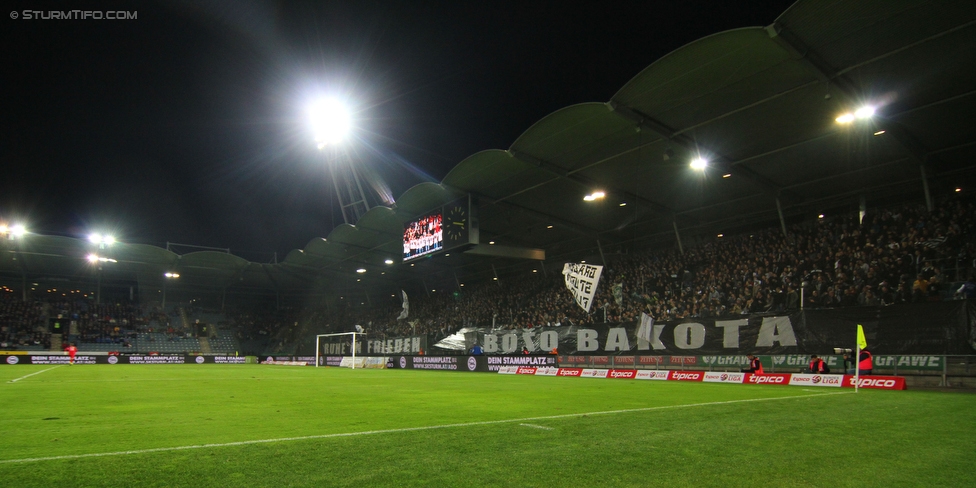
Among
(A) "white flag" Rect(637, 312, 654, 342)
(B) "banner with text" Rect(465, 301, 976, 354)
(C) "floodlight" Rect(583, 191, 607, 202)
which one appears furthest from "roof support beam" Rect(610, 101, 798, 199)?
(A) "white flag" Rect(637, 312, 654, 342)

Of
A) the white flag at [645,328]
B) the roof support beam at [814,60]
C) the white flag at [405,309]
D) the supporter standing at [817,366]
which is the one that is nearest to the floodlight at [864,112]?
the roof support beam at [814,60]

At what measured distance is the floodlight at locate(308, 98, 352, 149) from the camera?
40562 mm

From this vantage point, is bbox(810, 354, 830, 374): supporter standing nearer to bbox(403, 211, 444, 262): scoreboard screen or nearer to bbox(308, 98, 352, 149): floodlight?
bbox(403, 211, 444, 262): scoreboard screen

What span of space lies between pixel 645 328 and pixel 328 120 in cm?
2997

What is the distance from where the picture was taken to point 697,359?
20.8 metres

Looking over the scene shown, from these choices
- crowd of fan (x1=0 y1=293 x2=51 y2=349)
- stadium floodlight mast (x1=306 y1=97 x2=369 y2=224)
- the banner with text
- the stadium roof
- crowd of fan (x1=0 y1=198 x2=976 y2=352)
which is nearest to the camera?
the stadium roof

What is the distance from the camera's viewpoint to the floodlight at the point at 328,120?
40562 mm

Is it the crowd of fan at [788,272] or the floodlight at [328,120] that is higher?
the floodlight at [328,120]

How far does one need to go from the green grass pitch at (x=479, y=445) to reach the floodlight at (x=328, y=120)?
34648 millimetres

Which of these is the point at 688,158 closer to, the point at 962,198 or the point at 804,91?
the point at 804,91

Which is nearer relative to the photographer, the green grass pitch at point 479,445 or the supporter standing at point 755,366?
the green grass pitch at point 479,445

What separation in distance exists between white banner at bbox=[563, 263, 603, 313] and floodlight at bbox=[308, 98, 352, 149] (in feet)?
76.2

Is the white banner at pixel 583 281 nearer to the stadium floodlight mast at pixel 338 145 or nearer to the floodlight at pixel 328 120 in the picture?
the stadium floodlight mast at pixel 338 145

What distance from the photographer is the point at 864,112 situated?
1653cm
